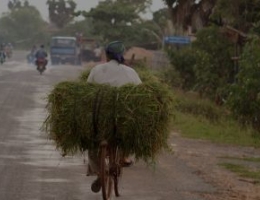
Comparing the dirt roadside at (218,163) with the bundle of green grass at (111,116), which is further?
the dirt roadside at (218,163)

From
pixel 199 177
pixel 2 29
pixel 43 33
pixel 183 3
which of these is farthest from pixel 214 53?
pixel 2 29

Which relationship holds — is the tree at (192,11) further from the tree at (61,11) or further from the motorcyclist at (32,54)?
the tree at (61,11)

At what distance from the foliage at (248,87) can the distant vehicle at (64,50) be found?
4603 cm

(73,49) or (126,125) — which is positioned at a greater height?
(126,125)

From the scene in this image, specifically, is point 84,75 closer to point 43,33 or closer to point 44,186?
point 44,186

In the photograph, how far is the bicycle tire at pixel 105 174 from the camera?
331 inches

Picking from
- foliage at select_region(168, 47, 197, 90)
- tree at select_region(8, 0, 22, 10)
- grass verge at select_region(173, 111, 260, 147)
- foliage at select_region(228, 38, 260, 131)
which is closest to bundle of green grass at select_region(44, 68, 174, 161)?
grass verge at select_region(173, 111, 260, 147)

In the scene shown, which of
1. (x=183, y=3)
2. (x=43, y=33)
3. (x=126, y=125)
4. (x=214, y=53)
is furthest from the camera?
(x=43, y=33)

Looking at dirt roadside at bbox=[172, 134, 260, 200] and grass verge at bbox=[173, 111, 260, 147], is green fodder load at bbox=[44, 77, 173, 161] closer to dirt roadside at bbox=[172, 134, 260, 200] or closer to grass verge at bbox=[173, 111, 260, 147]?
dirt roadside at bbox=[172, 134, 260, 200]

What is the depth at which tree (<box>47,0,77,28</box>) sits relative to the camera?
122 meters

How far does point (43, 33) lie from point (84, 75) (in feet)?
365

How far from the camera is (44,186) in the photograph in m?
9.90

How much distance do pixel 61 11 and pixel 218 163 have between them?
11254 cm

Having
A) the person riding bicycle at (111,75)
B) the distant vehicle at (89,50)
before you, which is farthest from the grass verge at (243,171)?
the distant vehicle at (89,50)
